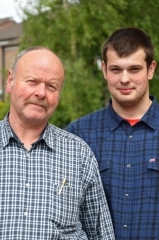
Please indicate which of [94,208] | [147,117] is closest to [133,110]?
[147,117]

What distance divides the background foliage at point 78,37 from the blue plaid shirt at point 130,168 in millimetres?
8306

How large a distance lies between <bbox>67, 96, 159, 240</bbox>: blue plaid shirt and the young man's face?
15 centimetres

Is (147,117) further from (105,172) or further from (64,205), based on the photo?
(64,205)

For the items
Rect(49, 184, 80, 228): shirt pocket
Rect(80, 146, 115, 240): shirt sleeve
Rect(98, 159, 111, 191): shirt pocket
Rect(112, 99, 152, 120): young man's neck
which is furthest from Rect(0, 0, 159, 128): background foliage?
Rect(49, 184, 80, 228): shirt pocket

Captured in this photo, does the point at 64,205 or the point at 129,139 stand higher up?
the point at 129,139

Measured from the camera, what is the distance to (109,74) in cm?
309

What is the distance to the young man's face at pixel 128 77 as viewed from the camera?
9.88 feet

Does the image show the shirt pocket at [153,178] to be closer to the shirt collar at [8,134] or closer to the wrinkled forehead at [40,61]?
the shirt collar at [8,134]

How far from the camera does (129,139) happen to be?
3094mm

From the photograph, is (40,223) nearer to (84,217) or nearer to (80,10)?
(84,217)

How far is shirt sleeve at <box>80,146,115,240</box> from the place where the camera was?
277cm

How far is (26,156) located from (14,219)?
321 mm

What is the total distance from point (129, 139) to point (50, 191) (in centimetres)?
69

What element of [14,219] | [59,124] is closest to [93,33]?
[59,124]
